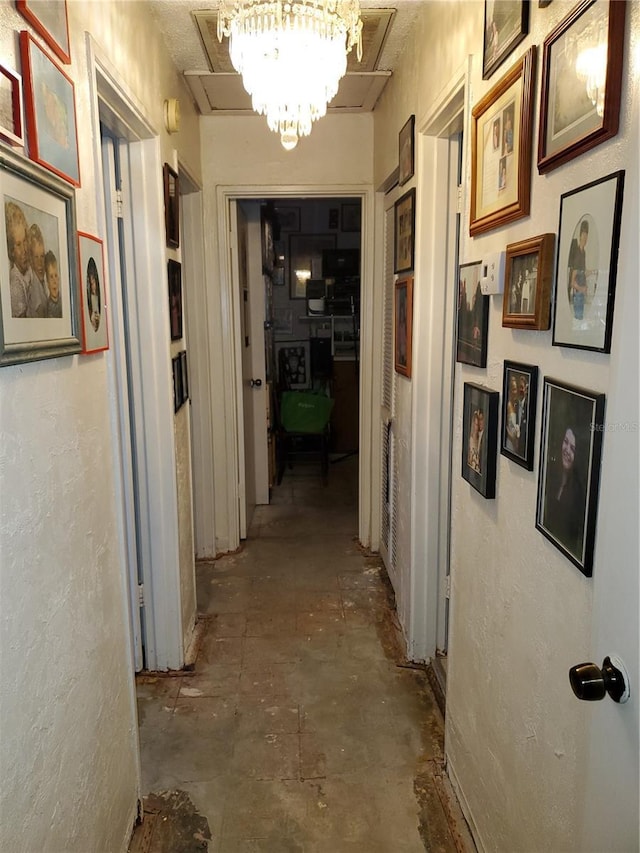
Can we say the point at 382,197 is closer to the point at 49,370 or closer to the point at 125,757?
the point at 49,370

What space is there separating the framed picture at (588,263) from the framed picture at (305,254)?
4.98 meters

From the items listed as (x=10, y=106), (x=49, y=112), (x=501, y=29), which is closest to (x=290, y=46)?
(x=501, y=29)

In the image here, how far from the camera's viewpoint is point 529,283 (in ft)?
3.83

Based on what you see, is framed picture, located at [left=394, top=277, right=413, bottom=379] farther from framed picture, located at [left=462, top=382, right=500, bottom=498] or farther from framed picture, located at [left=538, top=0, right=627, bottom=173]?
framed picture, located at [left=538, top=0, right=627, bottom=173]

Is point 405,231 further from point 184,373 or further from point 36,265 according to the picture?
point 36,265

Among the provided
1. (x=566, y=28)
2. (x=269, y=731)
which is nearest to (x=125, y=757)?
(x=269, y=731)

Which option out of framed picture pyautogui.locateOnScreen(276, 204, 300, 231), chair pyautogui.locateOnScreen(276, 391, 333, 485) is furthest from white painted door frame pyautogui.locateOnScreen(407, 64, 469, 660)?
framed picture pyautogui.locateOnScreen(276, 204, 300, 231)

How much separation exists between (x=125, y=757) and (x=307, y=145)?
2.91 m

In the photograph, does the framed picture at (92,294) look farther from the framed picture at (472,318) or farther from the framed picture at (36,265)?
the framed picture at (472,318)

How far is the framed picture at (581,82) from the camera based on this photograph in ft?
2.82

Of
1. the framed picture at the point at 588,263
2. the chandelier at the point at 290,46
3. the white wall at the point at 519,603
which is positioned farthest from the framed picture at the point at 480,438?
the chandelier at the point at 290,46

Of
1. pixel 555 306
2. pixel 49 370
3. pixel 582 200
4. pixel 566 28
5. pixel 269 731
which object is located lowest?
pixel 269 731

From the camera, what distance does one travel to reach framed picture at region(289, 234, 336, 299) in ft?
19.2

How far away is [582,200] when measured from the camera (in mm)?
966
